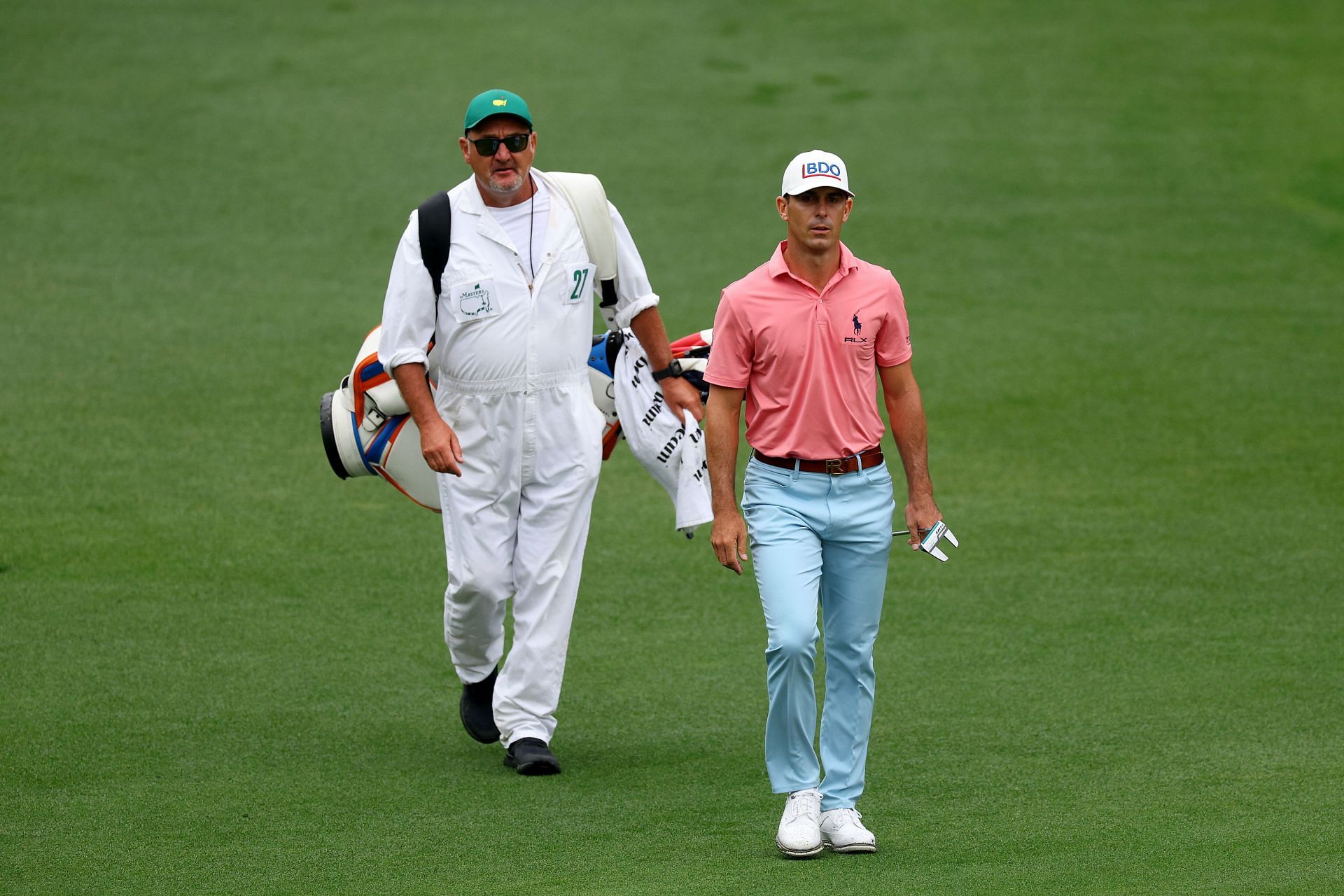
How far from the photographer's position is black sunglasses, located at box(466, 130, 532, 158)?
6438 mm

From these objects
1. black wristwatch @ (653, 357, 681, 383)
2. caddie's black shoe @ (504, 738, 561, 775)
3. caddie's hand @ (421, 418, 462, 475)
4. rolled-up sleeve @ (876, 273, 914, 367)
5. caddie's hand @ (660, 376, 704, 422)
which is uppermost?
rolled-up sleeve @ (876, 273, 914, 367)

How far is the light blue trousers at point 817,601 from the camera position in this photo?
5.53 meters

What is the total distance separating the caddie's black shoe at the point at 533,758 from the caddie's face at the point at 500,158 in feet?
6.83

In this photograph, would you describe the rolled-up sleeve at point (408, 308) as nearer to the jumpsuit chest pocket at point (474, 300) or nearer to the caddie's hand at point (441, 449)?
the jumpsuit chest pocket at point (474, 300)

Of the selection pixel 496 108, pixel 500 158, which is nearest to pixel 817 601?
pixel 500 158

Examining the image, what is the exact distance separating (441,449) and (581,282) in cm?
85

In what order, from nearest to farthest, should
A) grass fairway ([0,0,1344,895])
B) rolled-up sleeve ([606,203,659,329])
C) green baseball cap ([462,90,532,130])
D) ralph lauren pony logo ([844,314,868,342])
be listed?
ralph lauren pony logo ([844,314,868,342]) → grass fairway ([0,0,1344,895]) → green baseball cap ([462,90,532,130]) → rolled-up sleeve ([606,203,659,329])

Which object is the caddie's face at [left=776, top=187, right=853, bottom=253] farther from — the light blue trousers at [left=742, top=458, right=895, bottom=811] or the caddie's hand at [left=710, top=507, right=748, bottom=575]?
the caddie's hand at [left=710, top=507, right=748, bottom=575]

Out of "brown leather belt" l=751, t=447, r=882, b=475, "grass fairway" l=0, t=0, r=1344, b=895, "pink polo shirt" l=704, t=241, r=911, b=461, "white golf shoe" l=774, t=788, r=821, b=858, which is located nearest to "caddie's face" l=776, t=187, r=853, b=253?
"pink polo shirt" l=704, t=241, r=911, b=461

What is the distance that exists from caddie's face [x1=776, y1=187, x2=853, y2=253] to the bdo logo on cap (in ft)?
0.14

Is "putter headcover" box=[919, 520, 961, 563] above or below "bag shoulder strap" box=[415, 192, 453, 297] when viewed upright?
below

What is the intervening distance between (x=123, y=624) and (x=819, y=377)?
4189mm

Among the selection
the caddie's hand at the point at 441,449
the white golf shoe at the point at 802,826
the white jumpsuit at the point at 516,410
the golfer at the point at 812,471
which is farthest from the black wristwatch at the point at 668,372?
the white golf shoe at the point at 802,826

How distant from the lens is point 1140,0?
70.5 feet
